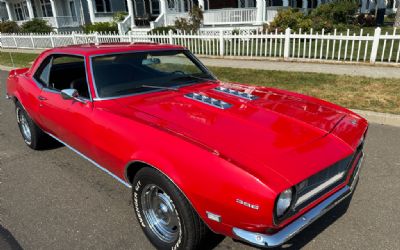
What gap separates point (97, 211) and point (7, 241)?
81cm

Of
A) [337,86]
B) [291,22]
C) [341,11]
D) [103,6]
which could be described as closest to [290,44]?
[291,22]

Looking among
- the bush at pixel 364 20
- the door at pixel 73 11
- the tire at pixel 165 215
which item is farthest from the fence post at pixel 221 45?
the door at pixel 73 11

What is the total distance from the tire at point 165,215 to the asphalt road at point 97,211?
0.66 ft

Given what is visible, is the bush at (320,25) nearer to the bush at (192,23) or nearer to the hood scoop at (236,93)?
the bush at (192,23)

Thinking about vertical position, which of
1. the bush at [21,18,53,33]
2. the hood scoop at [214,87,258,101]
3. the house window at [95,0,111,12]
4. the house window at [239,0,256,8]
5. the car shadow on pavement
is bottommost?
the car shadow on pavement

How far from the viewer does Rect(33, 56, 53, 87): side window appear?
4227mm

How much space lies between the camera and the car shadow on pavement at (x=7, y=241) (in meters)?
2.76

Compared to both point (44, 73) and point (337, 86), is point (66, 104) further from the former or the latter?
point (337, 86)

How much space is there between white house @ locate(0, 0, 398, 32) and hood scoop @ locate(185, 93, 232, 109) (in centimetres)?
1754

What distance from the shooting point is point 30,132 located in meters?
4.73

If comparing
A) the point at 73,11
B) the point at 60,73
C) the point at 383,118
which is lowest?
the point at 383,118

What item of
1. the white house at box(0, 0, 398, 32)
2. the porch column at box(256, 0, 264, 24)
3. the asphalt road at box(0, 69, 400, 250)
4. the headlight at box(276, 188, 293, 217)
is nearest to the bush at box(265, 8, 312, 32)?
the porch column at box(256, 0, 264, 24)

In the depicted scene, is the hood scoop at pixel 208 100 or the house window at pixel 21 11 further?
the house window at pixel 21 11

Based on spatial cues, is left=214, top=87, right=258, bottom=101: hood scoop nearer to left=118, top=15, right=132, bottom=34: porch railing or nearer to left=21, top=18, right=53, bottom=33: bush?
left=118, top=15, right=132, bottom=34: porch railing
